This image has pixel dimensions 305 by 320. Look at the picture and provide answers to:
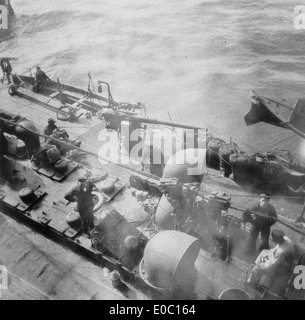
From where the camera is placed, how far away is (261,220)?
10680 millimetres

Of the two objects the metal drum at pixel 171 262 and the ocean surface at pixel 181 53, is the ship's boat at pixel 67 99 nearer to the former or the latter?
the ocean surface at pixel 181 53

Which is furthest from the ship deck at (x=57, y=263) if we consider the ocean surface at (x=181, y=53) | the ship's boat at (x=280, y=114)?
the ocean surface at (x=181, y=53)

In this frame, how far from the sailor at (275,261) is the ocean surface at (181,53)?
9538mm

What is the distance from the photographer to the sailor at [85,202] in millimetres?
11133

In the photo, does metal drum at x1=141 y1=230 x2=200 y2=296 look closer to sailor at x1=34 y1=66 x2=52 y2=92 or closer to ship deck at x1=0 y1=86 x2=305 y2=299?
ship deck at x1=0 y1=86 x2=305 y2=299

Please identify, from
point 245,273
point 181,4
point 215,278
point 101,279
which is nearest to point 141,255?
point 101,279

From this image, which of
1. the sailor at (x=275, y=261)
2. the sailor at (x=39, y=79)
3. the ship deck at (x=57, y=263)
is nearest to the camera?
the sailor at (x=275, y=261)

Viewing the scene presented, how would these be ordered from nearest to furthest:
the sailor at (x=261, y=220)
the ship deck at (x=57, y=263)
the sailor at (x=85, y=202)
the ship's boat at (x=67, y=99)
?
1. the sailor at (x=261, y=220)
2. the ship deck at (x=57, y=263)
3. the sailor at (x=85, y=202)
4. the ship's boat at (x=67, y=99)

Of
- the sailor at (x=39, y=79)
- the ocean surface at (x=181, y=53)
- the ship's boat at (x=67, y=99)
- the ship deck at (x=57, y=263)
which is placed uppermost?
the sailor at (x=39, y=79)

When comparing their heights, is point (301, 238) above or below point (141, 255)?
below

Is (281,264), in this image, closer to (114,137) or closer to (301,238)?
(301,238)

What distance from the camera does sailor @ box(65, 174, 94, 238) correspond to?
1113 cm

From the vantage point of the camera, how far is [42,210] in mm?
13117

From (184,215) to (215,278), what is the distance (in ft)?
7.11
